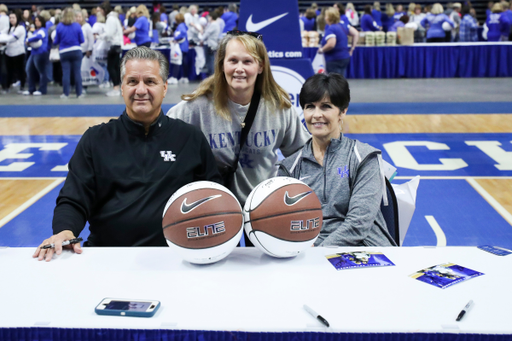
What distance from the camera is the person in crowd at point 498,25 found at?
14.6 metres

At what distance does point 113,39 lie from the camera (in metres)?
11.5

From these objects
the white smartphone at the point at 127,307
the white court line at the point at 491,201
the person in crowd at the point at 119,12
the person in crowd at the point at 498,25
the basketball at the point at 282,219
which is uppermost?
the person in crowd at the point at 119,12

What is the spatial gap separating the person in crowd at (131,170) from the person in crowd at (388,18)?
50.2 feet

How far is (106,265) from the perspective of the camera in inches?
76.5

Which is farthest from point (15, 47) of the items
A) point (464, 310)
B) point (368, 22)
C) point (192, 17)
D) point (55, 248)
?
point (464, 310)

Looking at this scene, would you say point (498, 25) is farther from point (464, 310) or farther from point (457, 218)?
point (464, 310)

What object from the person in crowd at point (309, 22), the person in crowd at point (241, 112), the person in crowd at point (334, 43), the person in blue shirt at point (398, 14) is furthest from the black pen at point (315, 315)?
the person in blue shirt at point (398, 14)

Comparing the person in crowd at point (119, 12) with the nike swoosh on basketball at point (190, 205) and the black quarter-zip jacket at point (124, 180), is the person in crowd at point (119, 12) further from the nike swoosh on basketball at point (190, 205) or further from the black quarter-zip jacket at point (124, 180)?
the nike swoosh on basketball at point (190, 205)

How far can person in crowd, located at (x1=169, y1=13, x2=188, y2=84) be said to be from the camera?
45.1ft

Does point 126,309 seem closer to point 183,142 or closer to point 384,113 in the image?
point 183,142

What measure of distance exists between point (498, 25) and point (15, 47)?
13.3 metres

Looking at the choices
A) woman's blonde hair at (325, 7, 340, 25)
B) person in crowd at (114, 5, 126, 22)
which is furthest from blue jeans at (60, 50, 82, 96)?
woman's blonde hair at (325, 7, 340, 25)

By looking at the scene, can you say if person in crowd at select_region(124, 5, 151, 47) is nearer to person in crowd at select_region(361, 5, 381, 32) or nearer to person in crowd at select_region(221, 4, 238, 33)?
person in crowd at select_region(221, 4, 238, 33)

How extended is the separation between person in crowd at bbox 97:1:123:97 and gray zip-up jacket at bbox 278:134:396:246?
9.94m
